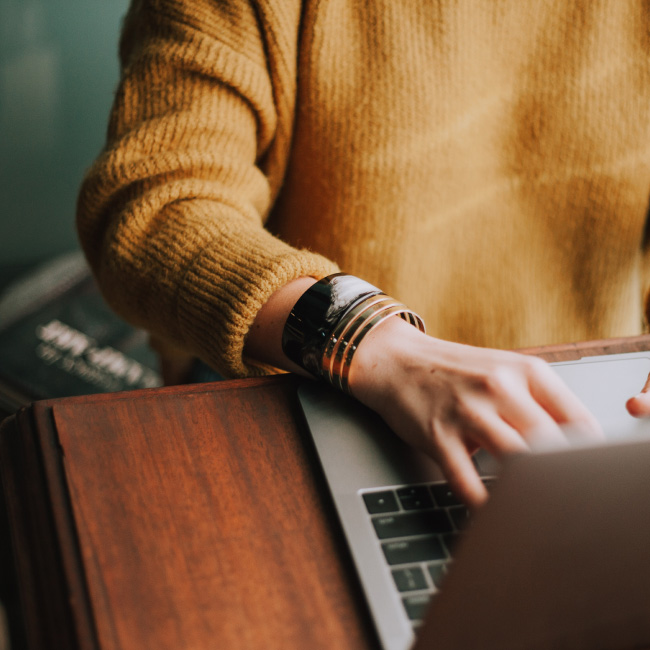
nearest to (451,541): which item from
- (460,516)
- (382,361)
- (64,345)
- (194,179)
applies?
(460,516)

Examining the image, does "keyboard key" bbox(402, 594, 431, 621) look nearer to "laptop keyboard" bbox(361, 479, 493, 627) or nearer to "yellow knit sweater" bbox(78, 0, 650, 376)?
"laptop keyboard" bbox(361, 479, 493, 627)

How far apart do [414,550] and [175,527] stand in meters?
0.13

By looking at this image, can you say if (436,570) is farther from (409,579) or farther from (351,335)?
(351,335)

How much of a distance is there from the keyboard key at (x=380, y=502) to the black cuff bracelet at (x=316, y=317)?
10 cm

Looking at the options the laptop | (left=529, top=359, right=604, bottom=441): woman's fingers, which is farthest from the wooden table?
(left=529, top=359, right=604, bottom=441): woman's fingers

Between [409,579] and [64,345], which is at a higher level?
[409,579]

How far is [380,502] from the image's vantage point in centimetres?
35

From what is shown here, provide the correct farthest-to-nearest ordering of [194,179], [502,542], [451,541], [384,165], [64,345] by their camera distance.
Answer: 1. [64,345]
2. [384,165]
3. [194,179]
4. [451,541]
5. [502,542]

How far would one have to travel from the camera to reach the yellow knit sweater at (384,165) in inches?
20.8

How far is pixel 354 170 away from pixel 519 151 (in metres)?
0.20

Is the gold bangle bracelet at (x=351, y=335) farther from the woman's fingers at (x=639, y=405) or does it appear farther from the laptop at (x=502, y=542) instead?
the woman's fingers at (x=639, y=405)

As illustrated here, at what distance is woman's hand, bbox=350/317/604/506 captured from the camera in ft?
1.19

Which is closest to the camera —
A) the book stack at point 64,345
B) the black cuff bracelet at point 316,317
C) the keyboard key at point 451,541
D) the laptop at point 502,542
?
the laptop at point 502,542

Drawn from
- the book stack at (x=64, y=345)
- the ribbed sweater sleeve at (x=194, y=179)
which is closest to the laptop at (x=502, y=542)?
the ribbed sweater sleeve at (x=194, y=179)
